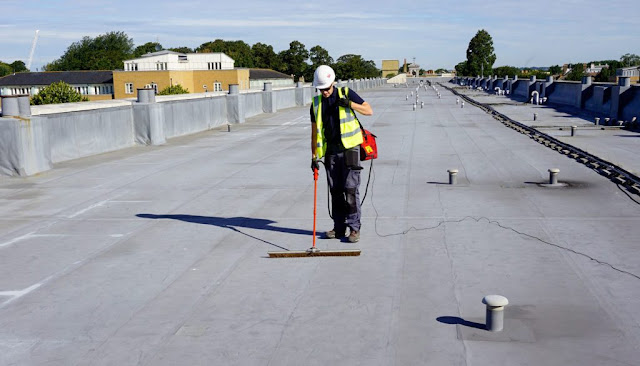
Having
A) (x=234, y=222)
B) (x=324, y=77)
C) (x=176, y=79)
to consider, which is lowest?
(x=234, y=222)

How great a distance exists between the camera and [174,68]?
410 ft

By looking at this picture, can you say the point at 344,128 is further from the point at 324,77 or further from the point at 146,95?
the point at 146,95

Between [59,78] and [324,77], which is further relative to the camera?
[59,78]

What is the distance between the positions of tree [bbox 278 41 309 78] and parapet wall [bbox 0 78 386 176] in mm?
142906

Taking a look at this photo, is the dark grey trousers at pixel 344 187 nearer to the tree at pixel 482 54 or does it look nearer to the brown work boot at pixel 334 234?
the brown work boot at pixel 334 234

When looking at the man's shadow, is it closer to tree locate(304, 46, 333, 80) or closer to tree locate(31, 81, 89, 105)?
tree locate(31, 81, 89, 105)

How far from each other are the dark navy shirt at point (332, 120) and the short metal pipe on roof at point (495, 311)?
3501mm

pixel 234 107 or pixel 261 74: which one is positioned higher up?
pixel 261 74

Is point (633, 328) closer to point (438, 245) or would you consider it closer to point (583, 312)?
point (583, 312)

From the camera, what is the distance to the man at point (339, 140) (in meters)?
8.35

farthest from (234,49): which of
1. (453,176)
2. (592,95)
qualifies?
(453,176)

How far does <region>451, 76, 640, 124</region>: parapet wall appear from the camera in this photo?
2749 cm

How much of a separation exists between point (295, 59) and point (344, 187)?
167 metres

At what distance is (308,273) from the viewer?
24.4 ft
